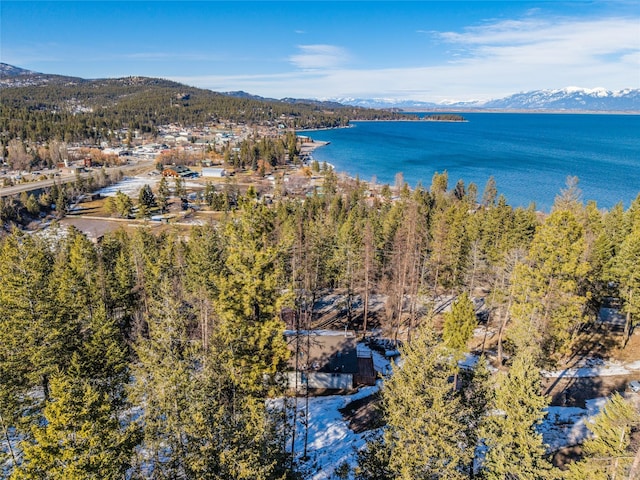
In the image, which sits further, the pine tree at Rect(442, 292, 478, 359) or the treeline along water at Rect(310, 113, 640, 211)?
the treeline along water at Rect(310, 113, 640, 211)

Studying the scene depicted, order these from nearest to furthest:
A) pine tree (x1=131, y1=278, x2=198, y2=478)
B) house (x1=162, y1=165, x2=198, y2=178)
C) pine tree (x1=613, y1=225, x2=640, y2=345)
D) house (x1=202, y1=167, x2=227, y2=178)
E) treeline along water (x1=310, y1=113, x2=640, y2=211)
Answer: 1. pine tree (x1=131, y1=278, x2=198, y2=478)
2. pine tree (x1=613, y1=225, x2=640, y2=345)
3. treeline along water (x1=310, y1=113, x2=640, y2=211)
4. house (x1=162, y1=165, x2=198, y2=178)
5. house (x1=202, y1=167, x2=227, y2=178)

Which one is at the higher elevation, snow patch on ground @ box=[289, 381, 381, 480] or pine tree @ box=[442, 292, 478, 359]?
pine tree @ box=[442, 292, 478, 359]

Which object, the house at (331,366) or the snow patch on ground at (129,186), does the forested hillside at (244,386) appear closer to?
the house at (331,366)

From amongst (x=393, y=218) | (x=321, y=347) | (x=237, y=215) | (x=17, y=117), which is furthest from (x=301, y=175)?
(x=17, y=117)

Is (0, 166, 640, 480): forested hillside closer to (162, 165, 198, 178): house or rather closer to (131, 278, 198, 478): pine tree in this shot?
(131, 278, 198, 478): pine tree

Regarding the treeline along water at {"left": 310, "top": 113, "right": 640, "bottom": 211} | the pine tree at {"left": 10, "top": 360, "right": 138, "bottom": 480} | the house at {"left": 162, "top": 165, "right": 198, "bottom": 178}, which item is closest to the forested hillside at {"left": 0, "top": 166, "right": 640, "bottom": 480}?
the pine tree at {"left": 10, "top": 360, "right": 138, "bottom": 480}

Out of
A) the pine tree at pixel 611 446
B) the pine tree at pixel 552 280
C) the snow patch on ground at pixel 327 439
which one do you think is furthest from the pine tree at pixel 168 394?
the pine tree at pixel 552 280
